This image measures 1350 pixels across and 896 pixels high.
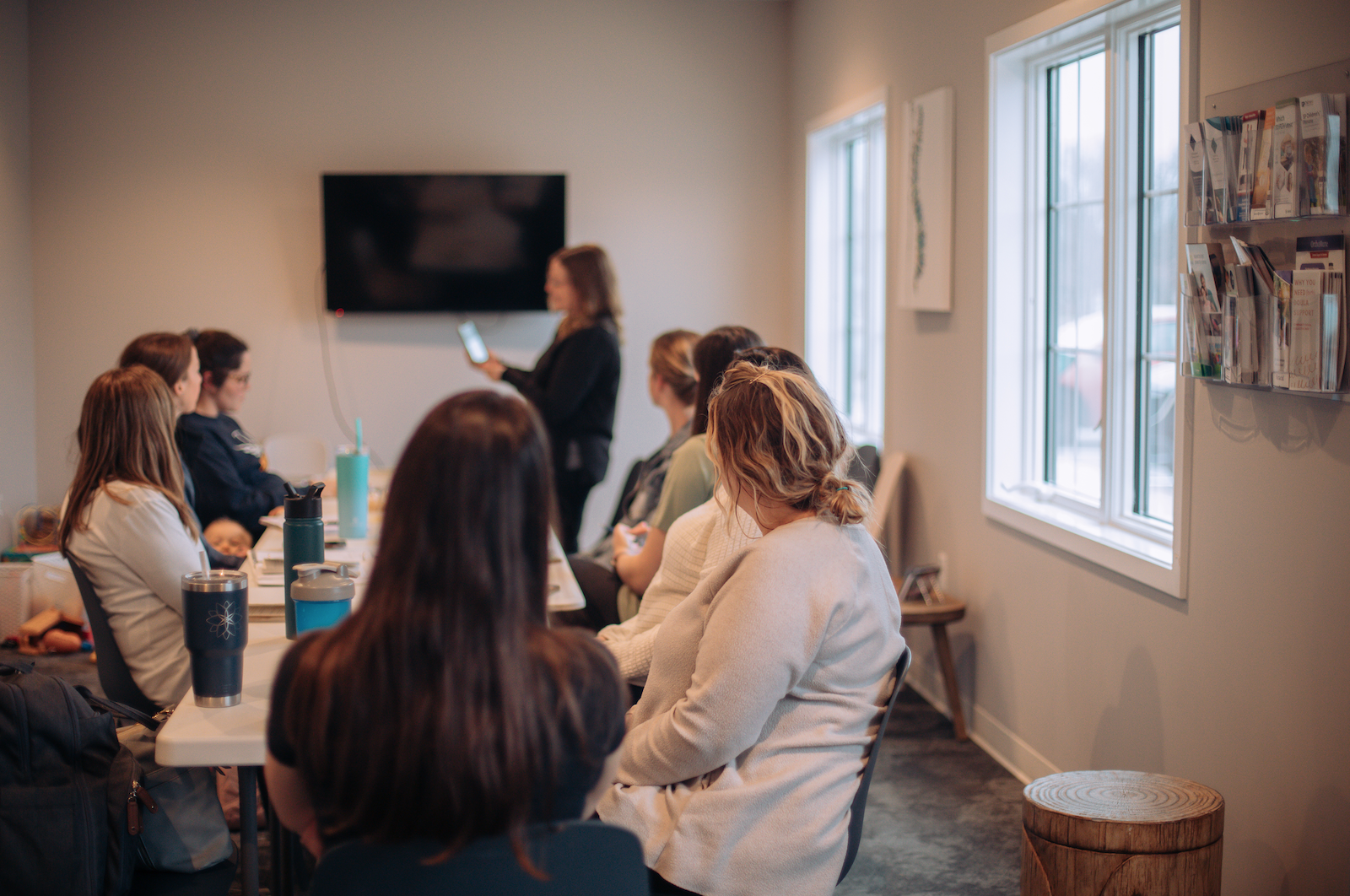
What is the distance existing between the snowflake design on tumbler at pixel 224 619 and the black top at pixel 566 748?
1.78 feet

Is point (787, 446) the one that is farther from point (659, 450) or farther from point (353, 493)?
point (353, 493)

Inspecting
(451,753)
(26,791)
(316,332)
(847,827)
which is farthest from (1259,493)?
(316,332)

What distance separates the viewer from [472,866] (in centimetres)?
105

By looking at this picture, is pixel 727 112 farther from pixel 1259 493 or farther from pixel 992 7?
pixel 1259 493

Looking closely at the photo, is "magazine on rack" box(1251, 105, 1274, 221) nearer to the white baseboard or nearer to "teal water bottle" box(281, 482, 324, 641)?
the white baseboard

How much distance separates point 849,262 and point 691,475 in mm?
2945

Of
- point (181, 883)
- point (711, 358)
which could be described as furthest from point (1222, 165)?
point (181, 883)

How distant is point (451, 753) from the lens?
105 cm

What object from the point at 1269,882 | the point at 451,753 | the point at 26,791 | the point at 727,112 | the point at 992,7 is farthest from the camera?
the point at 727,112

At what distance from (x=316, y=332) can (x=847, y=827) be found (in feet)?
14.8

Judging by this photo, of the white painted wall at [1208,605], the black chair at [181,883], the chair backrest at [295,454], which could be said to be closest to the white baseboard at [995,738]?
the white painted wall at [1208,605]

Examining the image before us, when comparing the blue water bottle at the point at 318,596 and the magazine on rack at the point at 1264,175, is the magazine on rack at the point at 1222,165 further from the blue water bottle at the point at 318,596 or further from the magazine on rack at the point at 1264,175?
the blue water bottle at the point at 318,596

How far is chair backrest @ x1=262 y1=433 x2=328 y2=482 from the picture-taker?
5.43 meters

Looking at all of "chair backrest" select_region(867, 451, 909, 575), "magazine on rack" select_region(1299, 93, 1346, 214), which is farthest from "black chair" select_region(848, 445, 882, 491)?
"magazine on rack" select_region(1299, 93, 1346, 214)
